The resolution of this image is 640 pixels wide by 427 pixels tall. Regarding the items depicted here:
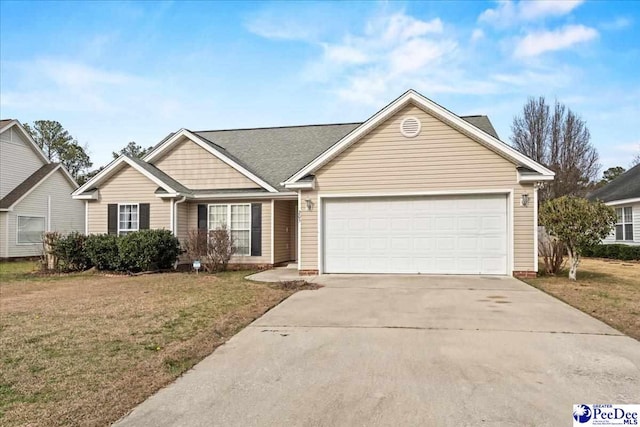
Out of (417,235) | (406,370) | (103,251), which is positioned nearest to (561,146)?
(417,235)

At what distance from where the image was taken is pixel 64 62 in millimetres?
14625

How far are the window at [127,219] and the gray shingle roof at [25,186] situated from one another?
407 inches

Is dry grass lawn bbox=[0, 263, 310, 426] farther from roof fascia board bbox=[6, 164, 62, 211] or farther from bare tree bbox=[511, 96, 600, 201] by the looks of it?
bare tree bbox=[511, 96, 600, 201]

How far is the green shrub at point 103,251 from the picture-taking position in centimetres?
1526

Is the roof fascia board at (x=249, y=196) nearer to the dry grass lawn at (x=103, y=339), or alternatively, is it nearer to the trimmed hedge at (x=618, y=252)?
the dry grass lawn at (x=103, y=339)

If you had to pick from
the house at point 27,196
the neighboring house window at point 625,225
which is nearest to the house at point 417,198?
the house at point 27,196

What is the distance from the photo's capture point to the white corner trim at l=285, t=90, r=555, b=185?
12.4 meters

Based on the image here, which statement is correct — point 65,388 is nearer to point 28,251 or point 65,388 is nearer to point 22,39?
point 22,39

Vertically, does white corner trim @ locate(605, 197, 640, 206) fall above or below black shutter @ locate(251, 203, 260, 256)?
above

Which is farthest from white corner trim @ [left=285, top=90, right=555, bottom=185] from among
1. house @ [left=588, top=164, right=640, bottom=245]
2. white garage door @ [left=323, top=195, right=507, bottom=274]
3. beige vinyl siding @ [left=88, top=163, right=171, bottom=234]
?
house @ [left=588, top=164, right=640, bottom=245]

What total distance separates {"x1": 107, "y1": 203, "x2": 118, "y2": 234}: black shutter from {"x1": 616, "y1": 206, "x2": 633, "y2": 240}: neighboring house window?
22754mm

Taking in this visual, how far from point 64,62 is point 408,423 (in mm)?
15532

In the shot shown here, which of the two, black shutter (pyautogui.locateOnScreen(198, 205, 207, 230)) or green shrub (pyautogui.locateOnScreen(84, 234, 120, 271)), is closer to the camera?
green shrub (pyautogui.locateOnScreen(84, 234, 120, 271))

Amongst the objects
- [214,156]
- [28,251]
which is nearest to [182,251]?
[214,156]
